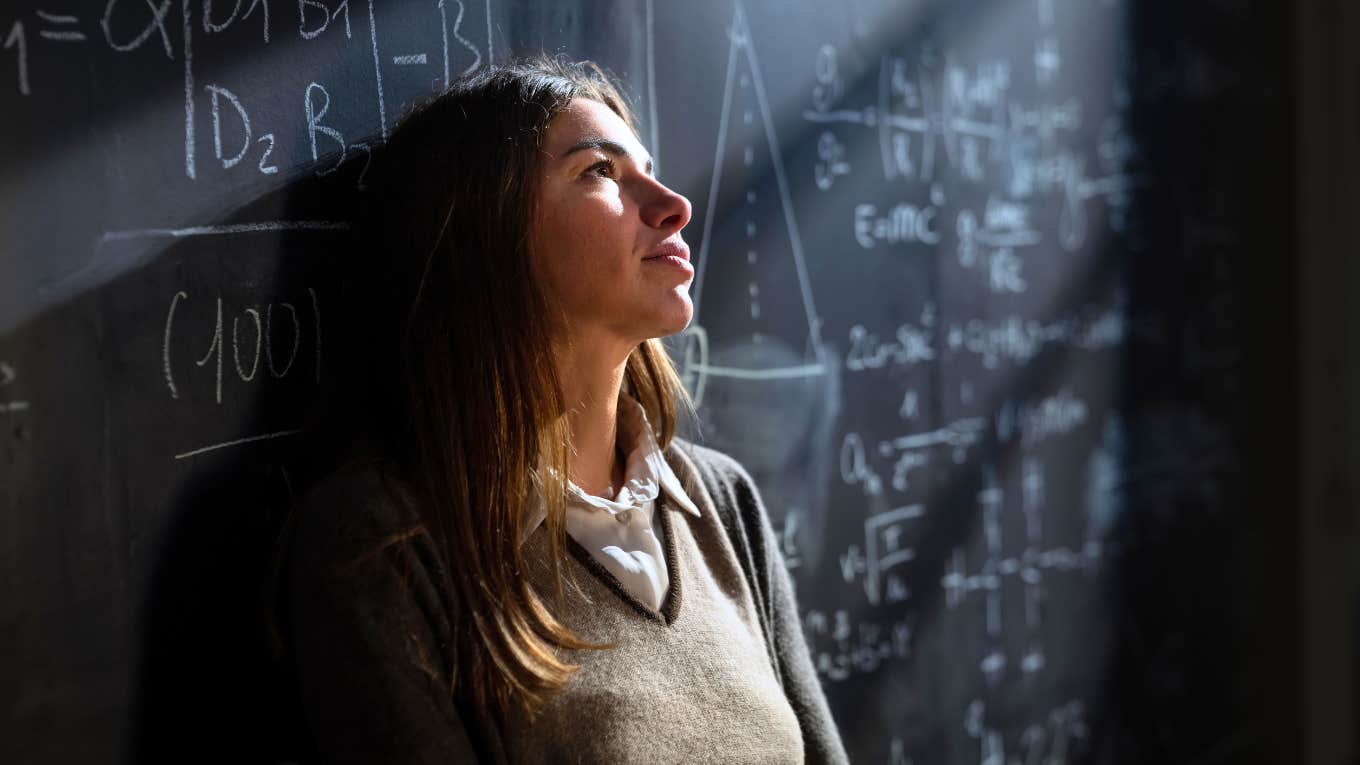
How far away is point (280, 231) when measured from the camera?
1.26 meters

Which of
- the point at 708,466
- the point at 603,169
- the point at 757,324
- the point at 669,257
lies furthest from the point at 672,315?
the point at 757,324

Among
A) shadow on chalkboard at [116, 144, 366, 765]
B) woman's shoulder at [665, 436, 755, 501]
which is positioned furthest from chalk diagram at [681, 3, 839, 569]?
shadow on chalkboard at [116, 144, 366, 765]

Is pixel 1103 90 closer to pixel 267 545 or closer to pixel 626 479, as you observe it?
pixel 626 479

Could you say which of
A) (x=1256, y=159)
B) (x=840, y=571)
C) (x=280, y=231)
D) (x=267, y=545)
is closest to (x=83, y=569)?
(x=267, y=545)

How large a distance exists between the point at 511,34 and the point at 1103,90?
58.3 inches

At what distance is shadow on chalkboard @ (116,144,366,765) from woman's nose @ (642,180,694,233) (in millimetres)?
337

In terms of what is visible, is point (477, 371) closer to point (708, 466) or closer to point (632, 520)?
point (632, 520)

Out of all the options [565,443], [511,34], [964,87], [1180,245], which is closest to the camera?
[565,443]

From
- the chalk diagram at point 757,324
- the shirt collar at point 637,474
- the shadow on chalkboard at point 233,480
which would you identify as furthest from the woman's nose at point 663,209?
the chalk diagram at point 757,324

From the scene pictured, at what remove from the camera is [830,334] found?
6.52ft

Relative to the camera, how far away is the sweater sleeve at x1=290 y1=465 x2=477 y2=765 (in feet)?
3.51

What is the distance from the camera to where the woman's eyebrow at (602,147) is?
1257 mm

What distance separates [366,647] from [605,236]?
460 mm

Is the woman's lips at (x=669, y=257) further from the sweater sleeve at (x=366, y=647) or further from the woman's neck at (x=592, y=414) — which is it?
the sweater sleeve at (x=366, y=647)
